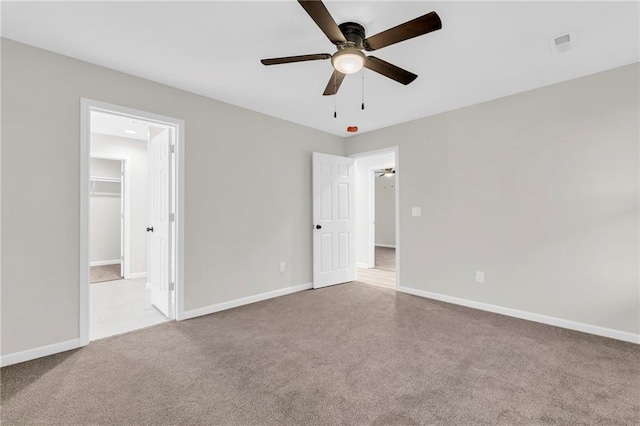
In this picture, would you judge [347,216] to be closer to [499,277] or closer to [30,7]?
[499,277]

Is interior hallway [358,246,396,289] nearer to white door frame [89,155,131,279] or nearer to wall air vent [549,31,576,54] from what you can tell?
wall air vent [549,31,576,54]

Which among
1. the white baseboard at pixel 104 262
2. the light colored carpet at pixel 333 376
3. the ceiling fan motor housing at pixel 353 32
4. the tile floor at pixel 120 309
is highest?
the ceiling fan motor housing at pixel 353 32

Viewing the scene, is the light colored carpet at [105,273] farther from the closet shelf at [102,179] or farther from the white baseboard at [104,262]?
the closet shelf at [102,179]

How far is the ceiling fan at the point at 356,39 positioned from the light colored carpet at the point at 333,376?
2.20 metres

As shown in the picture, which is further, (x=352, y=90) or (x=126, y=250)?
(x=126, y=250)

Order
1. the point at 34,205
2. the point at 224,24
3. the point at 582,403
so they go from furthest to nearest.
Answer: the point at 34,205 → the point at 224,24 → the point at 582,403

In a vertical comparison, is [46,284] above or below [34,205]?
below

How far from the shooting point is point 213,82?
306 cm

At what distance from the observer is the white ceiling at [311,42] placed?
197 centimetres

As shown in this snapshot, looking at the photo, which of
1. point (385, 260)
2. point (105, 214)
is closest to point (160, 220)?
point (105, 214)

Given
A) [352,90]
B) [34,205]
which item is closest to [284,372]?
[34,205]

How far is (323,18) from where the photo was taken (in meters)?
1.67

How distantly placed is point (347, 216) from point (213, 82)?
2.86 meters

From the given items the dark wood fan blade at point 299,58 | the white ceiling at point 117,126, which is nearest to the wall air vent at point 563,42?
the dark wood fan blade at point 299,58
